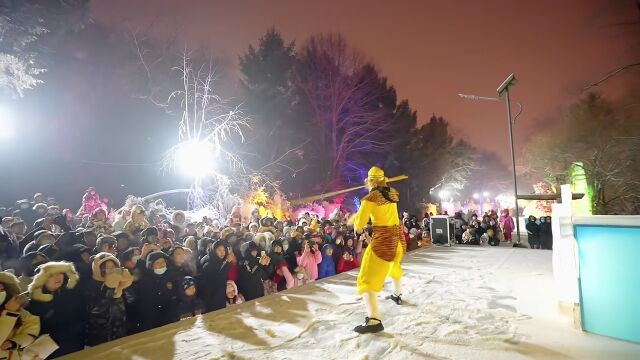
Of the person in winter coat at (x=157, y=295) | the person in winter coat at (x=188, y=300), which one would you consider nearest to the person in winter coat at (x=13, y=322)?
the person in winter coat at (x=157, y=295)

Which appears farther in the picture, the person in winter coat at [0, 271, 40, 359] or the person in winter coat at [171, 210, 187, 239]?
the person in winter coat at [171, 210, 187, 239]

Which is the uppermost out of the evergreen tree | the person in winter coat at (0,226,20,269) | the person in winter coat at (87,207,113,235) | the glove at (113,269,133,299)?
the evergreen tree

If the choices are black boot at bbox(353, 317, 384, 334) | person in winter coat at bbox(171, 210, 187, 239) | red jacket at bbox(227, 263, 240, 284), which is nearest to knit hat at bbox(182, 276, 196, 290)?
red jacket at bbox(227, 263, 240, 284)

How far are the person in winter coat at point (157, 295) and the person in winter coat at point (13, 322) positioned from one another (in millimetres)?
1215

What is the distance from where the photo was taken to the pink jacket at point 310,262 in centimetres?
729

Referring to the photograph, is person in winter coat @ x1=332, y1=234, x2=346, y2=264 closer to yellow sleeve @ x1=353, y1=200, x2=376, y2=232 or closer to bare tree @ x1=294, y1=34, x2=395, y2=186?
yellow sleeve @ x1=353, y1=200, x2=376, y2=232

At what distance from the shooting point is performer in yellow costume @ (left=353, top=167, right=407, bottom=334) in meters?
4.29

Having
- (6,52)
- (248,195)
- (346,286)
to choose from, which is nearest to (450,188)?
(248,195)

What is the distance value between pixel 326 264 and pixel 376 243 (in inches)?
133

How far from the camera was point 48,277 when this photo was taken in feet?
12.4

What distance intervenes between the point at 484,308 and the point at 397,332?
5.08 feet

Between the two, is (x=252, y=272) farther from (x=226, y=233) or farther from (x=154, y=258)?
(x=154, y=258)

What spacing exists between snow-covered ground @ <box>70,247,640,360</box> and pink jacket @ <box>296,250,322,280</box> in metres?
0.90

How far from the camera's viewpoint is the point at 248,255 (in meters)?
6.11
